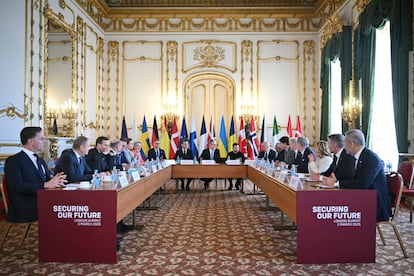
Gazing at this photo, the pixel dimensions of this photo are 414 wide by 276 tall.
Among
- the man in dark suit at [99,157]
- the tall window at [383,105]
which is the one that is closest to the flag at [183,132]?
the man in dark suit at [99,157]

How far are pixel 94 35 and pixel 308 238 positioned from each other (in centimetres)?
896

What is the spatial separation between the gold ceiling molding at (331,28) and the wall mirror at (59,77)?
639cm

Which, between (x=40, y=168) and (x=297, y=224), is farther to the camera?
(x=40, y=168)

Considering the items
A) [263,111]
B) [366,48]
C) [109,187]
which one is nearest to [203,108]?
[263,111]

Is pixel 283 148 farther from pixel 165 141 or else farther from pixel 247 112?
pixel 165 141

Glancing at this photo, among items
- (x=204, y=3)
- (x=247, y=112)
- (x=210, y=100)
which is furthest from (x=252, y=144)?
(x=204, y=3)

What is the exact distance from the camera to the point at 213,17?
11156mm

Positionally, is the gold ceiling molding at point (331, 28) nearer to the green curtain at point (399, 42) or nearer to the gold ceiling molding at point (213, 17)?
the gold ceiling molding at point (213, 17)

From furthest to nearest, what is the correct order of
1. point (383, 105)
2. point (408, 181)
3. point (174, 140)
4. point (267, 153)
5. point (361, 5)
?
point (174, 140)
point (267, 153)
point (361, 5)
point (383, 105)
point (408, 181)

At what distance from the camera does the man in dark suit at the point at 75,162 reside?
4297 mm

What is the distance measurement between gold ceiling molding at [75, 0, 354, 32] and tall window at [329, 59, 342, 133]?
72.4 inches

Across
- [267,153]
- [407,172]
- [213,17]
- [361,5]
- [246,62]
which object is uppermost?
[213,17]

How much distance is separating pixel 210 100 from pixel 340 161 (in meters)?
7.57

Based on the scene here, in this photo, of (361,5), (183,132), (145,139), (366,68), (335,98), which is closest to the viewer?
(366,68)
